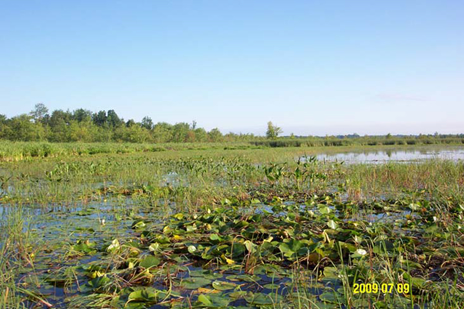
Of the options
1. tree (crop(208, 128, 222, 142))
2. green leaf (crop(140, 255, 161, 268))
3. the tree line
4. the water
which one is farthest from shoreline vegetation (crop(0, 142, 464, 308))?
tree (crop(208, 128, 222, 142))

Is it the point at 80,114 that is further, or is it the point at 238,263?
the point at 80,114

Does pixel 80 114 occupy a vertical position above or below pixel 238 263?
above

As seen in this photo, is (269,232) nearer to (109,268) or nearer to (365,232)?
(365,232)

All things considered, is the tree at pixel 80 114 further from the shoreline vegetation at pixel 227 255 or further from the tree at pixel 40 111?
the shoreline vegetation at pixel 227 255

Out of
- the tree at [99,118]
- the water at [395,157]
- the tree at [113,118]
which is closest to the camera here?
the water at [395,157]

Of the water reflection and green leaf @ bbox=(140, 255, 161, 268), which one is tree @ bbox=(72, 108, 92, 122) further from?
green leaf @ bbox=(140, 255, 161, 268)

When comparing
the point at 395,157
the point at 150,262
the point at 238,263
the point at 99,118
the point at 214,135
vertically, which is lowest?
the point at 238,263

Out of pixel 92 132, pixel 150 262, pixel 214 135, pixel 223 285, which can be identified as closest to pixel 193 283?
pixel 223 285

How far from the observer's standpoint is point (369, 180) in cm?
718

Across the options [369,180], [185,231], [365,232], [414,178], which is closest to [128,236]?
[185,231]
